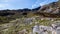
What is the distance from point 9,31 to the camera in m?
21.5

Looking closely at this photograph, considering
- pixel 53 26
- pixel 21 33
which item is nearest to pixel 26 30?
pixel 21 33

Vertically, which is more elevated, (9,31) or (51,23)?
(51,23)

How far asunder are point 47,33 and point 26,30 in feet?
10.4

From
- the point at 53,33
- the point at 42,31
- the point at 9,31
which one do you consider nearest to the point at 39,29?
the point at 42,31

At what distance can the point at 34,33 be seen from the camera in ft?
57.8

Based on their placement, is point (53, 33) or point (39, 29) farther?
point (39, 29)

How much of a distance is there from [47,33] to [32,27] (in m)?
2.46

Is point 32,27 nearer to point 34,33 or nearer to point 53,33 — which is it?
point 34,33

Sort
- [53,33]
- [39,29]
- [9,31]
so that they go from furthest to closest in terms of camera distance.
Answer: [9,31] < [39,29] < [53,33]

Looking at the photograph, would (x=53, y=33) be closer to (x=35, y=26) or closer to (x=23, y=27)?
(x=35, y=26)

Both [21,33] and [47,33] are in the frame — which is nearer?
[47,33]

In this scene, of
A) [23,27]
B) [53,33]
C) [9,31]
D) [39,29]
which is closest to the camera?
[53,33]

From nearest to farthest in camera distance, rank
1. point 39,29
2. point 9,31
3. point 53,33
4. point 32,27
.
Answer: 1. point 53,33
2. point 39,29
3. point 32,27
4. point 9,31

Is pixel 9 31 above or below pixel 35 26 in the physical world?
below
